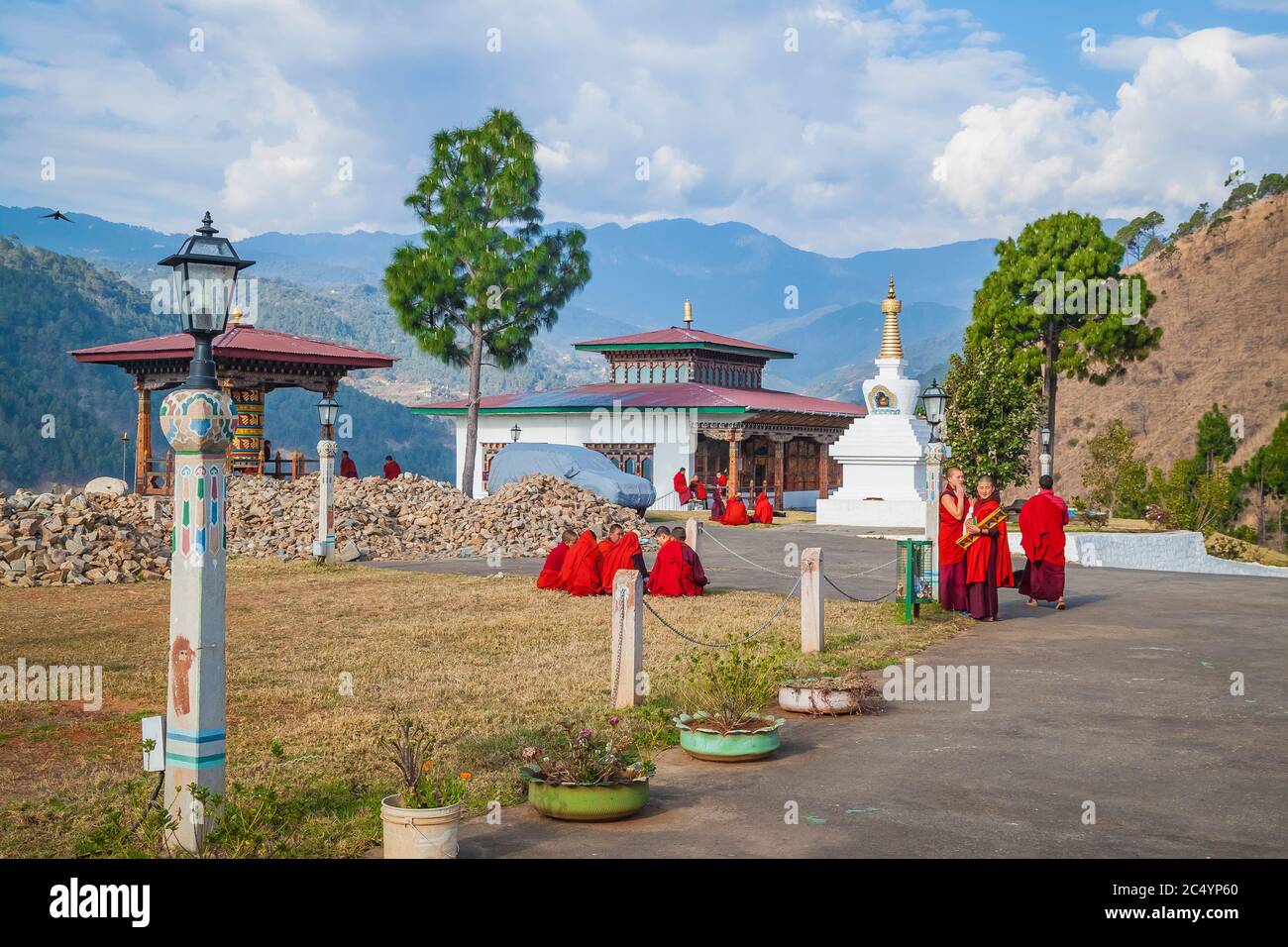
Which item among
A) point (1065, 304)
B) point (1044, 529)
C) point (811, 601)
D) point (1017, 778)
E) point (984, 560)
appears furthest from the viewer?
point (1065, 304)

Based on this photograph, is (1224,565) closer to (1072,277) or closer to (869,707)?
(1072,277)

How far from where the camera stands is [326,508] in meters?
22.5

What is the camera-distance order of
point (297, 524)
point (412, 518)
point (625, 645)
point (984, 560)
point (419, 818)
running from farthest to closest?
1. point (412, 518)
2. point (297, 524)
3. point (984, 560)
4. point (625, 645)
5. point (419, 818)

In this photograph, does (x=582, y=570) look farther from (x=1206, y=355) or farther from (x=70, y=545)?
(x=1206, y=355)

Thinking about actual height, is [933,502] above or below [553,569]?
above

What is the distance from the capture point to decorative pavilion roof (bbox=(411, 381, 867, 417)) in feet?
134

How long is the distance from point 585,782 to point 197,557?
230 centimetres

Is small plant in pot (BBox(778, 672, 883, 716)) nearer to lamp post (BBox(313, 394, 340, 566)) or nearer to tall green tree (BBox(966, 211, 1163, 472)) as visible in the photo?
lamp post (BBox(313, 394, 340, 566))

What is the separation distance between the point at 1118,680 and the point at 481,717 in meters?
5.67

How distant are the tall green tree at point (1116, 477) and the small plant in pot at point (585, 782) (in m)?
36.7

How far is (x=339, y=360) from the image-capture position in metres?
34.5

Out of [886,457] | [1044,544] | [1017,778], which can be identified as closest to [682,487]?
[886,457]
